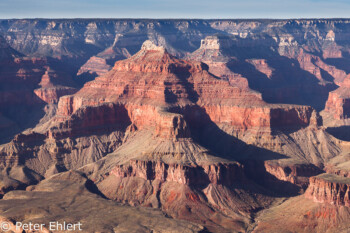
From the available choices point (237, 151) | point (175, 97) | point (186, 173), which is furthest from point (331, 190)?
point (175, 97)

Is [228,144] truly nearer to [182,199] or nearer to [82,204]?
[182,199]

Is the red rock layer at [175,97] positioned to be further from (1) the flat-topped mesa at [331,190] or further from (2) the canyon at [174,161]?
(1) the flat-topped mesa at [331,190]

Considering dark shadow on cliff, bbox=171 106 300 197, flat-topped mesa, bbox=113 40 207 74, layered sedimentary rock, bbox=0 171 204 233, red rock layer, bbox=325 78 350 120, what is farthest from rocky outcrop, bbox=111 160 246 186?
red rock layer, bbox=325 78 350 120

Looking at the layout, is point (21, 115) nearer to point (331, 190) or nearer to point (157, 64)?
point (157, 64)

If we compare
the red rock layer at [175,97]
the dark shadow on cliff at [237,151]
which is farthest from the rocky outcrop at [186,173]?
the red rock layer at [175,97]

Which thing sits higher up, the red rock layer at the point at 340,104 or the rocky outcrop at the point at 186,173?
the red rock layer at the point at 340,104

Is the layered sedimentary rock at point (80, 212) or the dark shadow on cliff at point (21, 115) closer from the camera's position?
the layered sedimentary rock at point (80, 212)

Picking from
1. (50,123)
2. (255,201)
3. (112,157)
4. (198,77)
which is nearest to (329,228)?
(255,201)

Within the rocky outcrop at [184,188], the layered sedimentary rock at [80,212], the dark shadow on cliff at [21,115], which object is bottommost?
the layered sedimentary rock at [80,212]
